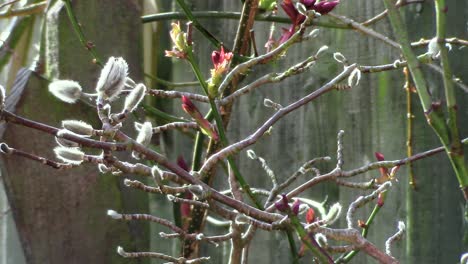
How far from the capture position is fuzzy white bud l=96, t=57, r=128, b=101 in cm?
78

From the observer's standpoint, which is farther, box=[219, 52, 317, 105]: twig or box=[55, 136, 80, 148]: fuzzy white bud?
box=[219, 52, 317, 105]: twig

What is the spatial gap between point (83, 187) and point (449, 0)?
815 millimetres

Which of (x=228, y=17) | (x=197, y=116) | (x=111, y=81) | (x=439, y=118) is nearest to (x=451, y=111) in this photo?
(x=439, y=118)

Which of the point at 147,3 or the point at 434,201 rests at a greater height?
the point at 147,3

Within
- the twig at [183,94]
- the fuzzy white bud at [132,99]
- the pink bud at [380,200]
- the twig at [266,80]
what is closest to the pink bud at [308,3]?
the twig at [266,80]

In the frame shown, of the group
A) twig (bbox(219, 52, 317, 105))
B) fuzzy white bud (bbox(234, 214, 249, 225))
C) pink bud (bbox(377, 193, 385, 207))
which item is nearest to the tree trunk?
twig (bbox(219, 52, 317, 105))

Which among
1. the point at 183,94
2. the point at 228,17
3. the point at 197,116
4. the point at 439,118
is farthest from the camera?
the point at 228,17

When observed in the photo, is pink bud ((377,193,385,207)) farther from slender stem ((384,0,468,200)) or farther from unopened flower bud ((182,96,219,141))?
slender stem ((384,0,468,200))

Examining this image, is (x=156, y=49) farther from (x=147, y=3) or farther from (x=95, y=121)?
(x=95, y=121)

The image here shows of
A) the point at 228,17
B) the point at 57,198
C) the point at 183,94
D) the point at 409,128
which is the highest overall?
the point at 228,17

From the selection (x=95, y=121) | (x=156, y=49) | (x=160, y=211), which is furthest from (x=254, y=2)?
(x=160, y=211)

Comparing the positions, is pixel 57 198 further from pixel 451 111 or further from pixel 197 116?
pixel 451 111

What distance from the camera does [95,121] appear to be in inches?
62.2

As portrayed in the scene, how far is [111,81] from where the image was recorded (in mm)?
784
